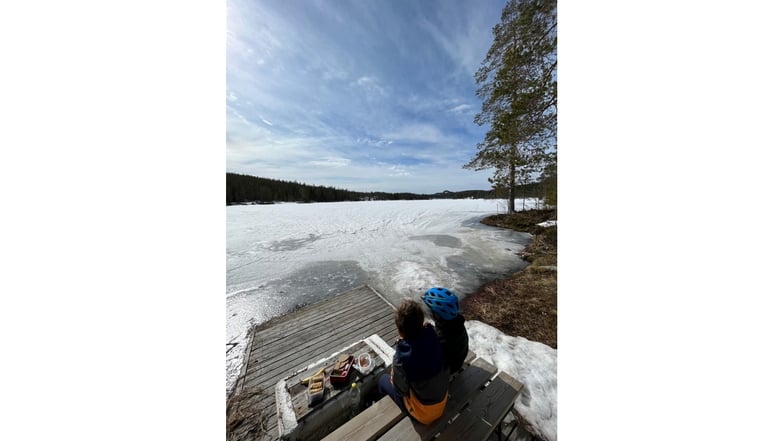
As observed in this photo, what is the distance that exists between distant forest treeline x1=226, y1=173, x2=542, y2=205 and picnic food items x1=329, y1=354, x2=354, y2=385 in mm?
17468

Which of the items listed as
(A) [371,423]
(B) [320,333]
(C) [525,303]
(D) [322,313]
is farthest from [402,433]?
(C) [525,303]

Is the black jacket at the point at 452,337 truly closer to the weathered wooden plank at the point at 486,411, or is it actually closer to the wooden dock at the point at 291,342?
the weathered wooden plank at the point at 486,411

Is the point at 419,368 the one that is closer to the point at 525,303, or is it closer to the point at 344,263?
the point at 525,303

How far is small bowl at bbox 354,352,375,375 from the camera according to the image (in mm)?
1920

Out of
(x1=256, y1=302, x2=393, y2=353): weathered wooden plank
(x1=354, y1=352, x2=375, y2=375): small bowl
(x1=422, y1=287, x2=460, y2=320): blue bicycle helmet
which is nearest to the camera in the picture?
(x1=422, y1=287, x2=460, y2=320): blue bicycle helmet

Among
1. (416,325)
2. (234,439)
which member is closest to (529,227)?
(416,325)

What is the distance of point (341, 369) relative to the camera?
74.4 inches

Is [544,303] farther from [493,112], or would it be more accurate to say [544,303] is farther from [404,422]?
[493,112]

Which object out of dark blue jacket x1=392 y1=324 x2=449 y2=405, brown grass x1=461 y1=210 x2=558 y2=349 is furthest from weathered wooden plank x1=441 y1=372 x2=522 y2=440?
brown grass x1=461 y1=210 x2=558 y2=349

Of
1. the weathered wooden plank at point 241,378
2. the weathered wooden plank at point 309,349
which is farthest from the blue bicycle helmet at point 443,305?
the weathered wooden plank at point 241,378

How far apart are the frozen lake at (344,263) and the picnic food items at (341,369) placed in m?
1.41

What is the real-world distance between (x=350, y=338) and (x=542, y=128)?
684 cm

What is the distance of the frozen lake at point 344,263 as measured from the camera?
13.0ft

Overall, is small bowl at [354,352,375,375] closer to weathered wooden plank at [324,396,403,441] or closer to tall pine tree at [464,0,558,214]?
weathered wooden plank at [324,396,403,441]
